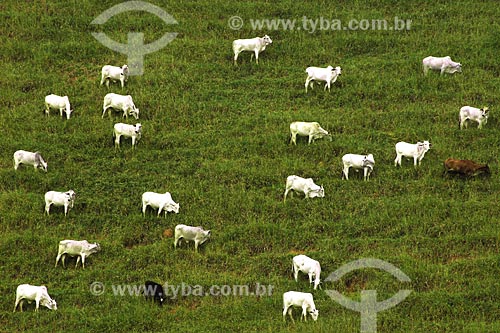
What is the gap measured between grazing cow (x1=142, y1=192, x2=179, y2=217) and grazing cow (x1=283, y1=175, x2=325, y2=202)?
3435 mm

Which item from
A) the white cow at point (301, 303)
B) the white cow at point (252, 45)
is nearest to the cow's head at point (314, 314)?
the white cow at point (301, 303)

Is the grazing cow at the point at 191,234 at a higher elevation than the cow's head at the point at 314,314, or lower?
higher

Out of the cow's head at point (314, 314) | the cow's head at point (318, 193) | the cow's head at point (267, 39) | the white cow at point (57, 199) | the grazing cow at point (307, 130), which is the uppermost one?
the cow's head at point (267, 39)

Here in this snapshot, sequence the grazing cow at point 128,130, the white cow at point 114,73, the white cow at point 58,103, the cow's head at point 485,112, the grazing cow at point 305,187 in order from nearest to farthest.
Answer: the grazing cow at point 305,187 < the grazing cow at point 128,130 < the cow's head at point 485,112 < the white cow at point 58,103 < the white cow at point 114,73

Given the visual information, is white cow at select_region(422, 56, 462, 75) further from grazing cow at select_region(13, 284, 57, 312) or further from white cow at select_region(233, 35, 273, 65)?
grazing cow at select_region(13, 284, 57, 312)

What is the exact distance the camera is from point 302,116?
123 feet

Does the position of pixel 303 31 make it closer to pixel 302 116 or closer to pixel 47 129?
pixel 302 116

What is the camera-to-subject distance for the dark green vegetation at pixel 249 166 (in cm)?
2853

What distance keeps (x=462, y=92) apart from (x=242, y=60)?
8.62 meters

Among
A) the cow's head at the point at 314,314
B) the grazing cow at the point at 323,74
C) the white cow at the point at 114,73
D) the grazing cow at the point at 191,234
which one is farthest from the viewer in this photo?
the white cow at the point at 114,73

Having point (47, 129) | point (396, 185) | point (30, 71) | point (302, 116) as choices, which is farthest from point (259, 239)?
point (30, 71)

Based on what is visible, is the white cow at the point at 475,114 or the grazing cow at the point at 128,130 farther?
the white cow at the point at 475,114

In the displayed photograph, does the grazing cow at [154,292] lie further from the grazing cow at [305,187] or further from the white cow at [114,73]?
the white cow at [114,73]

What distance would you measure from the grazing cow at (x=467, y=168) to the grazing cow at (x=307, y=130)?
14.8 feet
